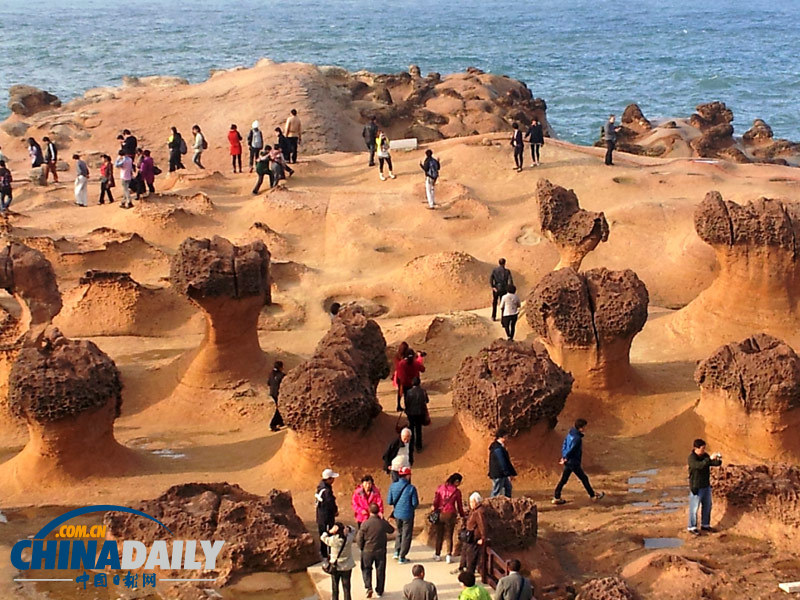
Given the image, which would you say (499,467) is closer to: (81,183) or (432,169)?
(432,169)

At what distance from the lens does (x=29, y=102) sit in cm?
4103

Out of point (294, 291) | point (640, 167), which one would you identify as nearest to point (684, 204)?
point (640, 167)

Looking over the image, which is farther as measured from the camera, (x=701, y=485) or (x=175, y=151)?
(x=175, y=151)

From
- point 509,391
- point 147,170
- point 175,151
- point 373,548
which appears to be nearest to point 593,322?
point 509,391

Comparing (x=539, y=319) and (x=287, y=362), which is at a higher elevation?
(x=539, y=319)

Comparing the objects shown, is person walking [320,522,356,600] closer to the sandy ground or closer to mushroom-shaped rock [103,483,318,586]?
the sandy ground

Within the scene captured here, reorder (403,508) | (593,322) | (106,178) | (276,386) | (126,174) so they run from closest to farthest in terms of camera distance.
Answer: (403,508)
(276,386)
(593,322)
(126,174)
(106,178)

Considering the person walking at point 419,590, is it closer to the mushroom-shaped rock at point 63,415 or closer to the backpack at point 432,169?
the mushroom-shaped rock at point 63,415

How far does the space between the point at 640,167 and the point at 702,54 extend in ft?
209

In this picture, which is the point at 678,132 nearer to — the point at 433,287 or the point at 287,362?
the point at 433,287

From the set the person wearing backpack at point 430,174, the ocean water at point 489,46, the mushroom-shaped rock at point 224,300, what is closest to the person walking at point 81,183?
the person wearing backpack at point 430,174

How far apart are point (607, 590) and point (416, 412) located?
4752 millimetres

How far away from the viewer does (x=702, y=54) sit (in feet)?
279

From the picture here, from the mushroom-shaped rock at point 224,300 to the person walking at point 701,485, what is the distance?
7.41 m
